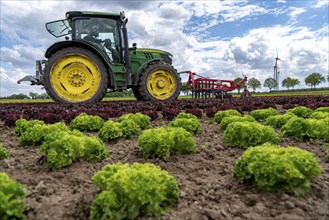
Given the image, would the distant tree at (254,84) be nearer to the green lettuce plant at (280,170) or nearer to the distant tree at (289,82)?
the distant tree at (289,82)

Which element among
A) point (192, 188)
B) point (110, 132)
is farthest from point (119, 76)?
point (192, 188)

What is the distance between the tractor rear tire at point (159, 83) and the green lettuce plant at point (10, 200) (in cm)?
1067

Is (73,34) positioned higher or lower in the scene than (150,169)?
higher

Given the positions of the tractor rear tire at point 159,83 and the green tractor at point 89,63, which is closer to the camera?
the green tractor at point 89,63

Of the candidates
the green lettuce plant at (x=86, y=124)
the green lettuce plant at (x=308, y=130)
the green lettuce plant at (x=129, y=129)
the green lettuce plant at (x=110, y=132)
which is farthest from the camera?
the green lettuce plant at (x=86, y=124)

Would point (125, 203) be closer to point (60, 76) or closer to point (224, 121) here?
point (224, 121)

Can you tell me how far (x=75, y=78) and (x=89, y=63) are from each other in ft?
2.74

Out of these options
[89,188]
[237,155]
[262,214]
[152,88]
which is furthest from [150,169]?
[152,88]

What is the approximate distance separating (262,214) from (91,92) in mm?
10273

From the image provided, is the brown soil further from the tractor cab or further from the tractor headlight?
the tractor headlight

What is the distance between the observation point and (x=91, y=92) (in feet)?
42.0

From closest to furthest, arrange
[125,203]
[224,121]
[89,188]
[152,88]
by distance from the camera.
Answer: [125,203]
[89,188]
[224,121]
[152,88]

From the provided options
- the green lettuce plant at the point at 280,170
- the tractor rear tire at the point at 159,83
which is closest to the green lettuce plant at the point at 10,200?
the green lettuce plant at the point at 280,170

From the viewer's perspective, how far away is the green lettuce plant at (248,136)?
5.73 meters
